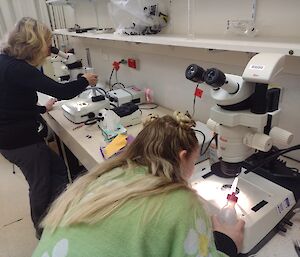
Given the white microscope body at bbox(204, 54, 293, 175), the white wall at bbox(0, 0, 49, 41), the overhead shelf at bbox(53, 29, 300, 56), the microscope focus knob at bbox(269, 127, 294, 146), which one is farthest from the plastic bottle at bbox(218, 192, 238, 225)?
the white wall at bbox(0, 0, 49, 41)

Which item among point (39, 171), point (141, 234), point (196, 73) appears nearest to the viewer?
point (141, 234)

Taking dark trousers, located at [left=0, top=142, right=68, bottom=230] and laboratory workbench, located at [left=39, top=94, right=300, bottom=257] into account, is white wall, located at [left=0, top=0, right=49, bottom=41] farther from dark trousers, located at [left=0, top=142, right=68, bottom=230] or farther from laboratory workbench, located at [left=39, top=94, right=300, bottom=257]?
dark trousers, located at [left=0, top=142, right=68, bottom=230]

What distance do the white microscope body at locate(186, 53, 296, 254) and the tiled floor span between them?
1.54 meters

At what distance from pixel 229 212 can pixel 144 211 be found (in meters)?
0.30

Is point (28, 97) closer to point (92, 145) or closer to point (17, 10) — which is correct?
point (92, 145)

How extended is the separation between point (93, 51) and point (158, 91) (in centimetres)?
122

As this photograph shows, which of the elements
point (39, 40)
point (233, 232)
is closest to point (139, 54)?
point (39, 40)

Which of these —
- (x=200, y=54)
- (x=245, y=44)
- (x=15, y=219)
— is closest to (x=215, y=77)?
(x=245, y=44)

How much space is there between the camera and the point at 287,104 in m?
1.15

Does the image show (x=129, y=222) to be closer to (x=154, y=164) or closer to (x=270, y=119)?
(x=154, y=164)

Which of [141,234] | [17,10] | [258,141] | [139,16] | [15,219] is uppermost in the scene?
[17,10]

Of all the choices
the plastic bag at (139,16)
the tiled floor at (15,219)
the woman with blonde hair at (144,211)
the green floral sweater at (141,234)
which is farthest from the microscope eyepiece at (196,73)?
the tiled floor at (15,219)

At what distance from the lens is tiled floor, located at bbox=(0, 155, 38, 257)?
6.02ft

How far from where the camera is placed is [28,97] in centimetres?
154
